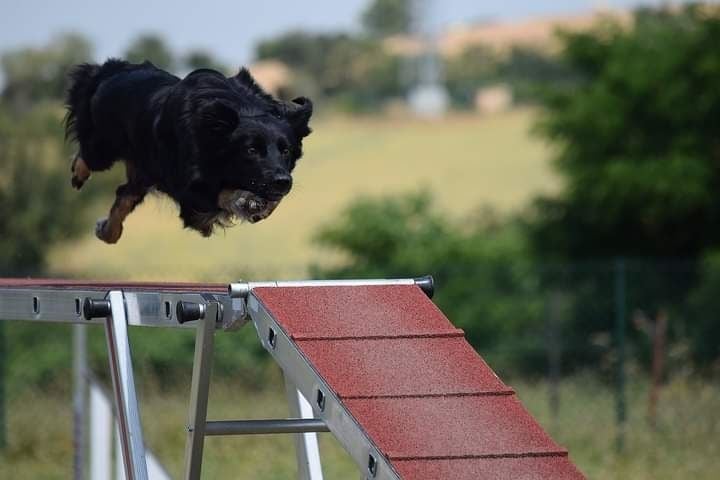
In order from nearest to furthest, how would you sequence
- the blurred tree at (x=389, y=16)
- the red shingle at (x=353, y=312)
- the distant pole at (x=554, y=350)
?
1. the red shingle at (x=353, y=312)
2. the distant pole at (x=554, y=350)
3. the blurred tree at (x=389, y=16)

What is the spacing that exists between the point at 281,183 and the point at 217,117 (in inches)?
13.7

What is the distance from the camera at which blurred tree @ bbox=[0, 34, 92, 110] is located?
61.3 ft

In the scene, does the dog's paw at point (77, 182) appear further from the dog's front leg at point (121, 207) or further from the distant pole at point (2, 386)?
the distant pole at point (2, 386)

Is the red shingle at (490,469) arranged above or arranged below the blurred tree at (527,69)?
below

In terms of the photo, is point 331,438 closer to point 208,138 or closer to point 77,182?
point 77,182

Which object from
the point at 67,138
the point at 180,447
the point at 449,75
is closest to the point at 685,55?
the point at 180,447

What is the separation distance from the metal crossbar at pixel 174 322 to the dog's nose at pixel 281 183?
21.4 inches

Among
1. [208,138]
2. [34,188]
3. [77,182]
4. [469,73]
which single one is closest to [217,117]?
[208,138]

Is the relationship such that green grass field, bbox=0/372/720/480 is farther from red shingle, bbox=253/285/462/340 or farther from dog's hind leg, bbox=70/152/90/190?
red shingle, bbox=253/285/462/340

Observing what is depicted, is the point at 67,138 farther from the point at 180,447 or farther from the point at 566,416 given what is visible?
the point at 566,416

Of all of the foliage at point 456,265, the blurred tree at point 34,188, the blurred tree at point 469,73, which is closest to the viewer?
the foliage at point 456,265

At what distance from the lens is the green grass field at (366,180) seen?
2972 centimetres

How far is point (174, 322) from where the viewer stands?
4453 mm

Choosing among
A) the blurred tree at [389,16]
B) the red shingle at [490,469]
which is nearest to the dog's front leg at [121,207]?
the red shingle at [490,469]
